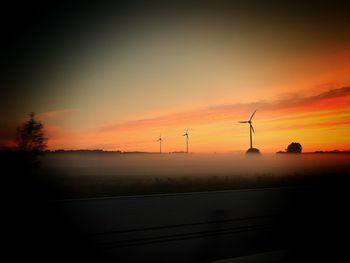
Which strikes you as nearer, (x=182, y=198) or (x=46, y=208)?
(x=46, y=208)

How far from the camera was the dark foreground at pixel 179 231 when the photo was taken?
599cm

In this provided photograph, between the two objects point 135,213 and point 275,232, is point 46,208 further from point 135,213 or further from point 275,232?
point 275,232

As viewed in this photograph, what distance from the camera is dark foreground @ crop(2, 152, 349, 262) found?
5992mm

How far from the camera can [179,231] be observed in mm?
8398

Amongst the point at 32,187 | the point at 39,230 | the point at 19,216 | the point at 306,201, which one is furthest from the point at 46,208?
the point at 32,187

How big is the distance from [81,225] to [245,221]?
13.5 ft

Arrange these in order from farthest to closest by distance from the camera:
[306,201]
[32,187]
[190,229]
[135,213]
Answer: [32,187] < [306,201] < [135,213] < [190,229]

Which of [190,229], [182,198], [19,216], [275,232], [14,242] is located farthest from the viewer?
[182,198]

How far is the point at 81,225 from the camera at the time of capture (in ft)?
30.5

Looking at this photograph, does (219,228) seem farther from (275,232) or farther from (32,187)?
(32,187)

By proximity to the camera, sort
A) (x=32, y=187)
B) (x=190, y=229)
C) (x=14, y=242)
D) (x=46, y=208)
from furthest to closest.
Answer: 1. (x=32, y=187)
2. (x=46, y=208)
3. (x=190, y=229)
4. (x=14, y=242)

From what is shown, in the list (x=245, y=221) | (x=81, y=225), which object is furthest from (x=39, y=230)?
(x=245, y=221)

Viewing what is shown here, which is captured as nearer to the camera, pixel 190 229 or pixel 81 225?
pixel 190 229

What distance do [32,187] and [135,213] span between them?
12.7 metres
